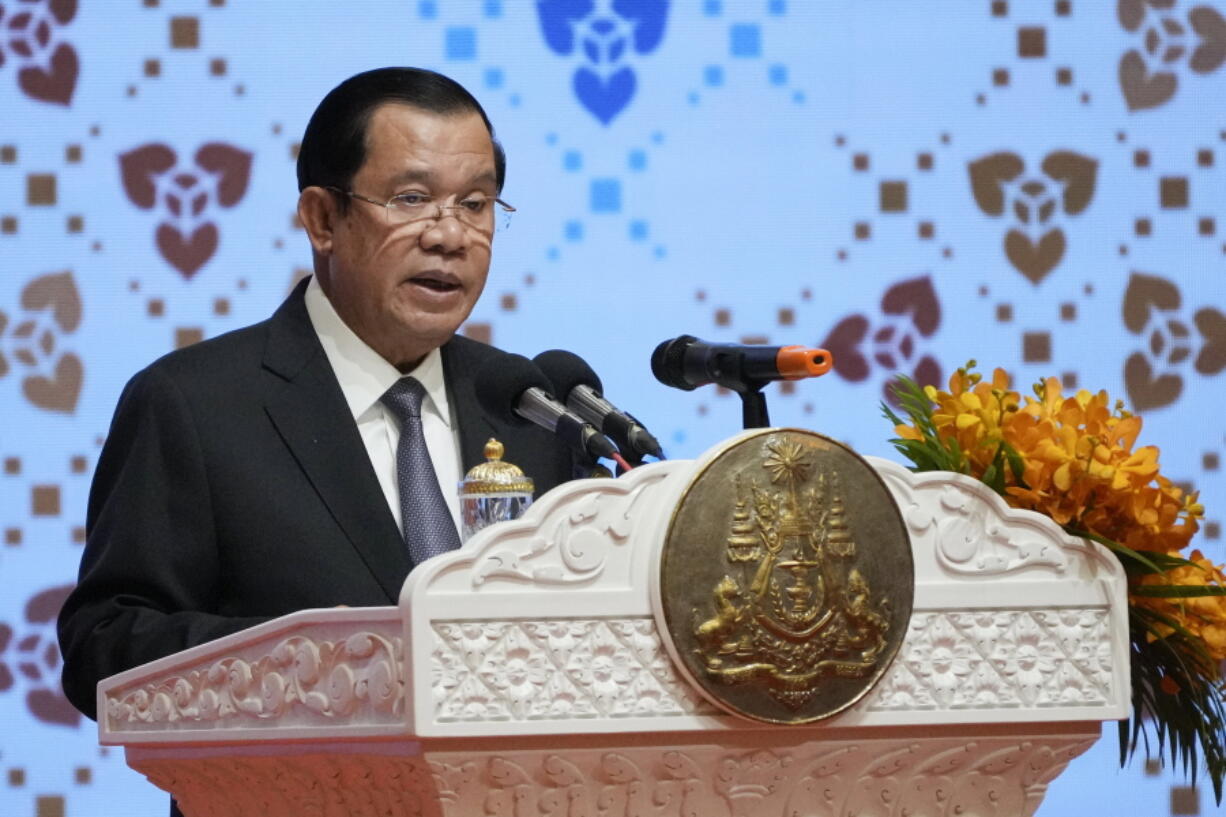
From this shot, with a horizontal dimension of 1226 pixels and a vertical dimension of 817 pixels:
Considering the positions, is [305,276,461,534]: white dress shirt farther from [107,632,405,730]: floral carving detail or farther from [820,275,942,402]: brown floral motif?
[820,275,942,402]: brown floral motif

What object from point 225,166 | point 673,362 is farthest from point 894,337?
point 673,362

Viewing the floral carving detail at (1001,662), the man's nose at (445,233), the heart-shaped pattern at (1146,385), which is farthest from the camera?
the heart-shaped pattern at (1146,385)

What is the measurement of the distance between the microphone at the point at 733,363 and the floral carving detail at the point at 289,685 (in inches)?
16.4

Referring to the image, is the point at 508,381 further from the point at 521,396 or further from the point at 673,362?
the point at 673,362

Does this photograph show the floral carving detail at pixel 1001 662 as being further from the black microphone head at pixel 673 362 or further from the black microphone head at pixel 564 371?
the black microphone head at pixel 564 371

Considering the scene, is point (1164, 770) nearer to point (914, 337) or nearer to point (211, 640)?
point (914, 337)

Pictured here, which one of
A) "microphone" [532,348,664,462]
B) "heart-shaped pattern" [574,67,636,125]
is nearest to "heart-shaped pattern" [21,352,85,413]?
"heart-shaped pattern" [574,67,636,125]

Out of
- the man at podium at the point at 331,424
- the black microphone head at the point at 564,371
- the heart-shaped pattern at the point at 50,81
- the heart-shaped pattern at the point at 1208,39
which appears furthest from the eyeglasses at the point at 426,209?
the heart-shaped pattern at the point at 1208,39

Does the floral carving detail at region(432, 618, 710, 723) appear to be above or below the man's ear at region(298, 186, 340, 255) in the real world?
below

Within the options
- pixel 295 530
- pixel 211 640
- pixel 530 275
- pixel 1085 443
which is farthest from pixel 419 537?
pixel 530 275

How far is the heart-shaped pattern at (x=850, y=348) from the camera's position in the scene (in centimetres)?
379

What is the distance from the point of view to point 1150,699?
2.11 m

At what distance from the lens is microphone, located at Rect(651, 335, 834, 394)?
5.68ft

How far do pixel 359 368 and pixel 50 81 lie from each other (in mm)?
1519
